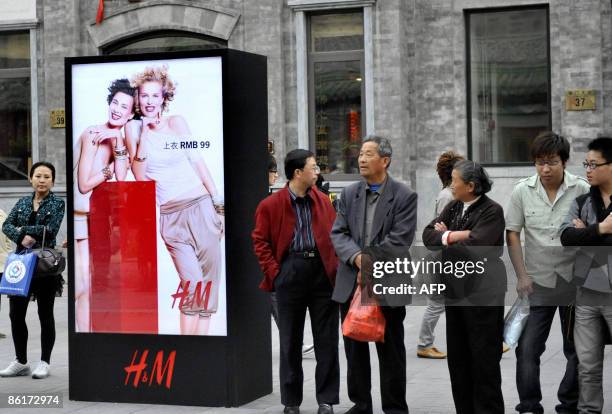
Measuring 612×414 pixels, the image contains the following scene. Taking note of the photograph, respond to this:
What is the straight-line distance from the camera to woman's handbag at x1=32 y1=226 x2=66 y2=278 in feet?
34.3

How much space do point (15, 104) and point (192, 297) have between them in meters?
12.9

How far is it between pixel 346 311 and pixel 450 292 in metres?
0.91

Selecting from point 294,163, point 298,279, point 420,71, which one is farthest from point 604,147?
point 420,71

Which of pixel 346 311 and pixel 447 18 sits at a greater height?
pixel 447 18

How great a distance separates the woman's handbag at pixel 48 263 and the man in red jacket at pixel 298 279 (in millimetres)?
2559

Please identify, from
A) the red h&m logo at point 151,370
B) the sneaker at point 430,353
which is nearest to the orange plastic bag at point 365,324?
the red h&m logo at point 151,370

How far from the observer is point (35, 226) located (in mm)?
10609

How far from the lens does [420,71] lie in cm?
1838

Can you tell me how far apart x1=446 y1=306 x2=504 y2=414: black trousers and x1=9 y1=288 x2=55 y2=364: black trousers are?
428 centimetres

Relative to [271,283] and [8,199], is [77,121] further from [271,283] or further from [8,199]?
[8,199]

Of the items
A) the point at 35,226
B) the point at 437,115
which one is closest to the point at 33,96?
the point at 437,115

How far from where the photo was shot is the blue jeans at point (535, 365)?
8.18 meters

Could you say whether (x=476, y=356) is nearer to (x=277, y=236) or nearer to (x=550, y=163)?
(x=550, y=163)

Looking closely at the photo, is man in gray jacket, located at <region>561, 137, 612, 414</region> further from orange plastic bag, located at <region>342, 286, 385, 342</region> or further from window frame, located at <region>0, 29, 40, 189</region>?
window frame, located at <region>0, 29, 40, 189</region>
